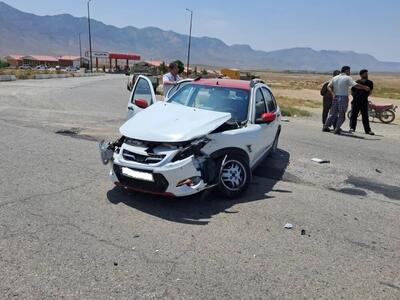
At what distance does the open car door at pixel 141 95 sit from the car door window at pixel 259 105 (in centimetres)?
176

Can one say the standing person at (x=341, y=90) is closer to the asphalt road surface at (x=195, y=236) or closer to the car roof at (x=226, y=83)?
the asphalt road surface at (x=195, y=236)

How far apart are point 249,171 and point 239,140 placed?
441mm

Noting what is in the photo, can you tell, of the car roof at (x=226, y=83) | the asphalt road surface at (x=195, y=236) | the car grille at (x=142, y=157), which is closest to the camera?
the asphalt road surface at (x=195, y=236)

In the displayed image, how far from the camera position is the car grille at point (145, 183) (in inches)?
210

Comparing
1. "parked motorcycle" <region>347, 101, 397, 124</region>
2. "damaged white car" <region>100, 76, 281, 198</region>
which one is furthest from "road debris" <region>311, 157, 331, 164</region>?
"parked motorcycle" <region>347, 101, 397, 124</region>

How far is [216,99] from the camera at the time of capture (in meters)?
7.07

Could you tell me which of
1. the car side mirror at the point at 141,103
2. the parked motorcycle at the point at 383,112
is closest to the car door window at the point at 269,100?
the car side mirror at the point at 141,103

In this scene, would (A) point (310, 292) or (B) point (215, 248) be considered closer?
(A) point (310, 292)

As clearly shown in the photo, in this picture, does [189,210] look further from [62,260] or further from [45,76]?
[45,76]

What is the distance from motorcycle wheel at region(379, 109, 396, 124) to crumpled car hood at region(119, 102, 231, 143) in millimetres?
15521

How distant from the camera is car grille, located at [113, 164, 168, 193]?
5331 mm

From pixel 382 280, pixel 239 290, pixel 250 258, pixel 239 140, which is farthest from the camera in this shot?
pixel 239 140

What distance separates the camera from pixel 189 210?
5.62 metres

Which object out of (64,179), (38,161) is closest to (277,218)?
(64,179)
